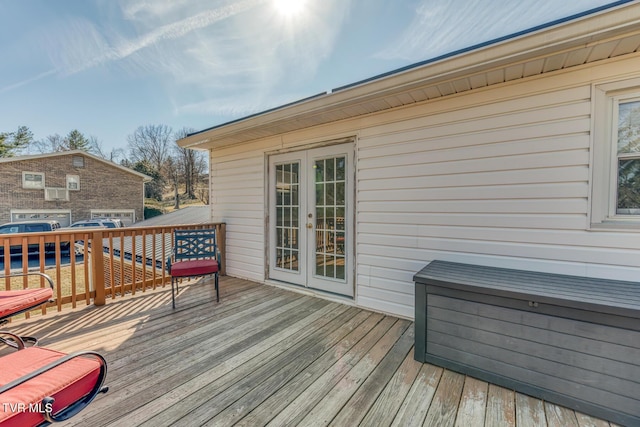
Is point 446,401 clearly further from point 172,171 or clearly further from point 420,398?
point 172,171

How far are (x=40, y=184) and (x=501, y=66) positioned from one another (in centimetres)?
2060

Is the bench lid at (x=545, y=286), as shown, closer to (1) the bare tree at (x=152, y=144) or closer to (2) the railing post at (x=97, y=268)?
(2) the railing post at (x=97, y=268)

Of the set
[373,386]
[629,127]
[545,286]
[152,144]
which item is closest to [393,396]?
[373,386]

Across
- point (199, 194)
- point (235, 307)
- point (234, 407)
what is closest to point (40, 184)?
point (199, 194)

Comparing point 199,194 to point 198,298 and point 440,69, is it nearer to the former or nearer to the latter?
point 198,298

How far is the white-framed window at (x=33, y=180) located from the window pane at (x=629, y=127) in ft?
69.9

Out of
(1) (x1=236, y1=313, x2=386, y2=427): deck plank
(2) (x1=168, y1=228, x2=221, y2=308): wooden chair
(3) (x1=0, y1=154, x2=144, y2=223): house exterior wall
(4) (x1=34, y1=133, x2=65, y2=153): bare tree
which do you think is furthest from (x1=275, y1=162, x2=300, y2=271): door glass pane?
(4) (x1=34, y1=133, x2=65, y2=153): bare tree

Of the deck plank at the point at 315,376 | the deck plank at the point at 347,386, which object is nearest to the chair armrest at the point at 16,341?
the deck plank at the point at 315,376

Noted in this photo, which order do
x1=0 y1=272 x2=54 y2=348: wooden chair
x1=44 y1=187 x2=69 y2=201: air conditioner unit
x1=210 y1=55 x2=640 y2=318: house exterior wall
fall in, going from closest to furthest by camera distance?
x1=0 y1=272 x2=54 y2=348: wooden chair, x1=210 y1=55 x2=640 y2=318: house exterior wall, x1=44 y1=187 x2=69 y2=201: air conditioner unit

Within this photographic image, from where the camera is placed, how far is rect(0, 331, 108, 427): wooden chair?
0.88 metres

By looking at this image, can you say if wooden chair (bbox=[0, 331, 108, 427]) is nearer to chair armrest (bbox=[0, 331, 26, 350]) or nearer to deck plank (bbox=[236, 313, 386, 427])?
chair armrest (bbox=[0, 331, 26, 350])

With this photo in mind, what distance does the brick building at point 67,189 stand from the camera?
522 inches

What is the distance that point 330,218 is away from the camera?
349 cm

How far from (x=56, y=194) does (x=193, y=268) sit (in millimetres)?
17658
